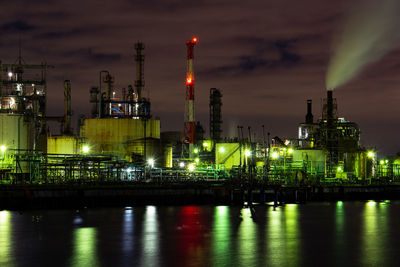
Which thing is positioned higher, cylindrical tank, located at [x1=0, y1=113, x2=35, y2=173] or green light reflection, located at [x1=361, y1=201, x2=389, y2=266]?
cylindrical tank, located at [x1=0, y1=113, x2=35, y2=173]

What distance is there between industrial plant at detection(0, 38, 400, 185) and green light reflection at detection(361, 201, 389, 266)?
48.1 ft

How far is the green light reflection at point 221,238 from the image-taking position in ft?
103

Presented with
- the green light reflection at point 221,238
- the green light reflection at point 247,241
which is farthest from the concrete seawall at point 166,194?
the green light reflection at point 247,241

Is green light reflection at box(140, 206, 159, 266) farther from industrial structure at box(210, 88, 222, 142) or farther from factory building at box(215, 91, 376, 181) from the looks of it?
industrial structure at box(210, 88, 222, 142)

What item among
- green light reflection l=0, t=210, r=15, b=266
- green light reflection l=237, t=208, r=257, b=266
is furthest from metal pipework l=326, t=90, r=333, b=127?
green light reflection l=0, t=210, r=15, b=266

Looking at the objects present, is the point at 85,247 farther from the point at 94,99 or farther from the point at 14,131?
the point at 94,99

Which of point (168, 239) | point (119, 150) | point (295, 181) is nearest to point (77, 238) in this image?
point (168, 239)

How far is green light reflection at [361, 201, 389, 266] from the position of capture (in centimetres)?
3262

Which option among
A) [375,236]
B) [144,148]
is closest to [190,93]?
[144,148]

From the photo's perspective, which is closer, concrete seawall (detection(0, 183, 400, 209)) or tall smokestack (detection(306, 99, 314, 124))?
concrete seawall (detection(0, 183, 400, 209))

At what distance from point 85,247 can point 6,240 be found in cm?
577

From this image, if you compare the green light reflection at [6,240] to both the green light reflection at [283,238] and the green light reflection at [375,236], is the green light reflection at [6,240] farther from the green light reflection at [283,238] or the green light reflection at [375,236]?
the green light reflection at [375,236]

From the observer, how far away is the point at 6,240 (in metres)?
36.6

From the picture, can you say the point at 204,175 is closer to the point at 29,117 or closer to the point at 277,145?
the point at 29,117
